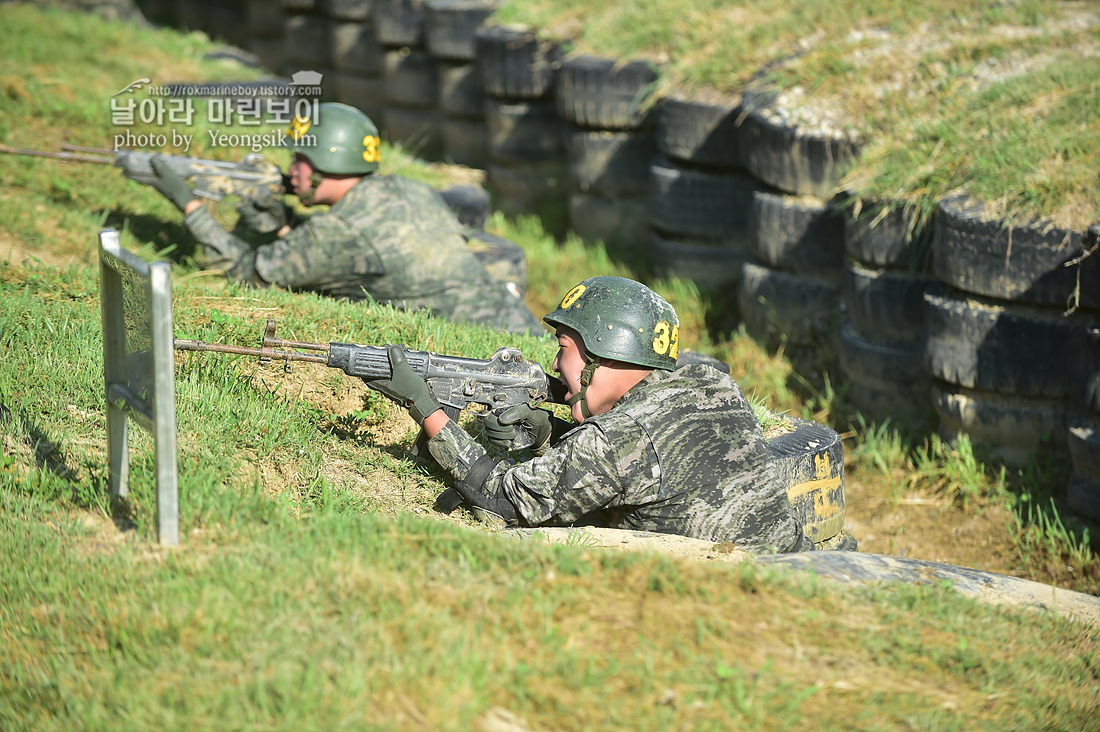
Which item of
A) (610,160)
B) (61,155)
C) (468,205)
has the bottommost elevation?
(468,205)

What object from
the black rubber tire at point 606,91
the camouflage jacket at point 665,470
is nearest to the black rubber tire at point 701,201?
the black rubber tire at point 606,91

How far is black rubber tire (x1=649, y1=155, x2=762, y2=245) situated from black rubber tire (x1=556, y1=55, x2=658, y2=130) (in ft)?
2.02

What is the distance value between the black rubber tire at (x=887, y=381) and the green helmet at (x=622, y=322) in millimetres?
2847

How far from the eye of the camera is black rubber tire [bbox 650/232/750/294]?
7773 mm

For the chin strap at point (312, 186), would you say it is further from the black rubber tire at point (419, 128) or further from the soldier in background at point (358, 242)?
the black rubber tire at point (419, 128)

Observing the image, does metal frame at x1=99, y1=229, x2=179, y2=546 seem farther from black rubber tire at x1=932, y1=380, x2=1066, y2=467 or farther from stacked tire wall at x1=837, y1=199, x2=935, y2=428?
stacked tire wall at x1=837, y1=199, x2=935, y2=428

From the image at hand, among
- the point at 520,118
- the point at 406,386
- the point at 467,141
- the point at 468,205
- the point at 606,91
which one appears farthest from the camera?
the point at 467,141

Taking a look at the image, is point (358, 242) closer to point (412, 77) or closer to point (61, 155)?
point (61, 155)

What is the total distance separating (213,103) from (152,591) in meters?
6.27

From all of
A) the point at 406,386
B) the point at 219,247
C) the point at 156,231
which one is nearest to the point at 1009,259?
the point at 406,386

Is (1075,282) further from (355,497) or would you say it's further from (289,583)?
(289,583)

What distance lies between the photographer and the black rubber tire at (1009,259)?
5035 mm

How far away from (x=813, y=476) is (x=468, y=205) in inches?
158

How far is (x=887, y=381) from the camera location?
19.9ft
